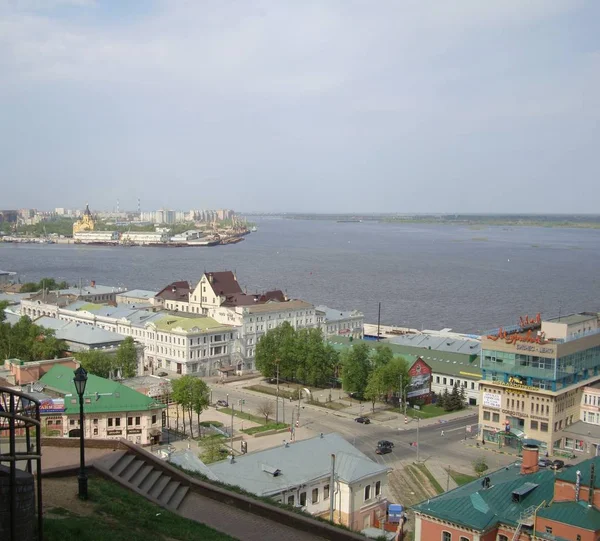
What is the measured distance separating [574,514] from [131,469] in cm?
695

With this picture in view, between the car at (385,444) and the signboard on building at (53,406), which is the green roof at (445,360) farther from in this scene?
the signboard on building at (53,406)

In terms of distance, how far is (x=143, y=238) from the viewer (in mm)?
142375

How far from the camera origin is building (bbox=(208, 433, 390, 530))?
42.7 ft

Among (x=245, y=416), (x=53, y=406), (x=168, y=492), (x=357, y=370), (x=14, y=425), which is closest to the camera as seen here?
(x=14, y=425)

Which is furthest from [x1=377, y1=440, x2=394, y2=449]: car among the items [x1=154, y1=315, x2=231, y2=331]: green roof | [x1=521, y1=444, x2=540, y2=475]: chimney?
[x1=154, y1=315, x2=231, y2=331]: green roof

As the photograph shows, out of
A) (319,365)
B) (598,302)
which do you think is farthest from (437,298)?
(319,365)

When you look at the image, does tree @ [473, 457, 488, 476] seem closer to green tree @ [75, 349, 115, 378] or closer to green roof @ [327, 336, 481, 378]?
green roof @ [327, 336, 481, 378]

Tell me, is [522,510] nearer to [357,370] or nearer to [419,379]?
[357,370]

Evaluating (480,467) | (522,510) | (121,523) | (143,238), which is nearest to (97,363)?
(480,467)

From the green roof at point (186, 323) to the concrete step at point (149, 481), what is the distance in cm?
2069

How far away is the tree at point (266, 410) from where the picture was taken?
22.3m

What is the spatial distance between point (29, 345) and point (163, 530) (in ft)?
73.2

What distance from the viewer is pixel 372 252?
103 meters

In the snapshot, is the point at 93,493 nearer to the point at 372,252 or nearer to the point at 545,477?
the point at 545,477
